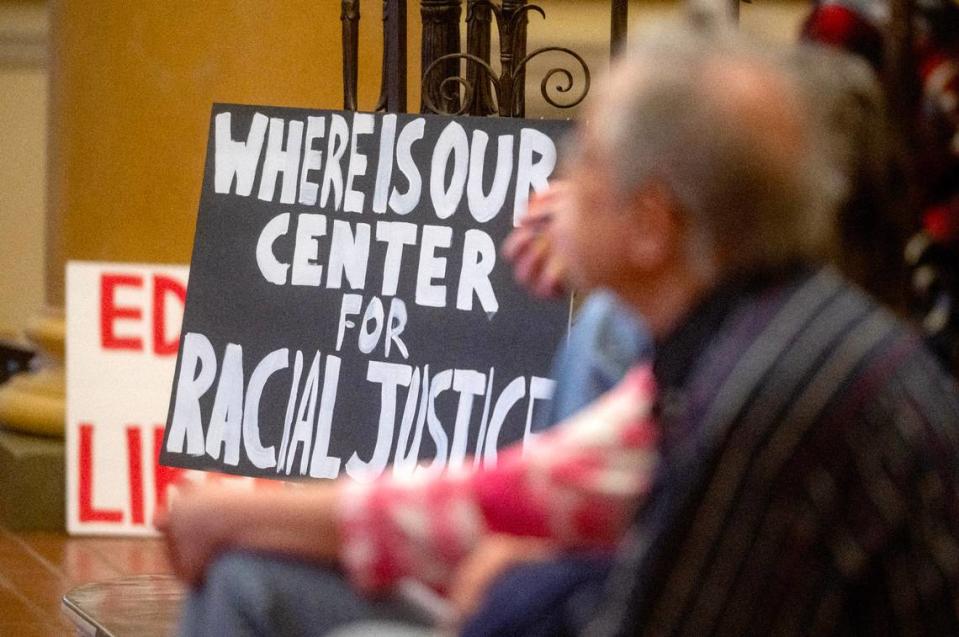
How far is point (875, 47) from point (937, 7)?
89 millimetres

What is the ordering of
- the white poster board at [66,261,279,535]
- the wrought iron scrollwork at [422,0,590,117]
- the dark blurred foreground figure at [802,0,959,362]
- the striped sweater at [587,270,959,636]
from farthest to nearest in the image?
1. the white poster board at [66,261,279,535]
2. the wrought iron scrollwork at [422,0,590,117]
3. the dark blurred foreground figure at [802,0,959,362]
4. the striped sweater at [587,270,959,636]

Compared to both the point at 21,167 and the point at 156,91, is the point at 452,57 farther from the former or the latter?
the point at 21,167

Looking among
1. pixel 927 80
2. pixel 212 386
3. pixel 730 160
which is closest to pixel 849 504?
pixel 730 160

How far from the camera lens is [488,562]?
148cm

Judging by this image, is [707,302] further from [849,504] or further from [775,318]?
[849,504]

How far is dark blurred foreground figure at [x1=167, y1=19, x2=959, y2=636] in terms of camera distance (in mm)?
1432

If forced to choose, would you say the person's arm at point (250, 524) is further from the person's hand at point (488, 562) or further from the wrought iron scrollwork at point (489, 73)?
the wrought iron scrollwork at point (489, 73)

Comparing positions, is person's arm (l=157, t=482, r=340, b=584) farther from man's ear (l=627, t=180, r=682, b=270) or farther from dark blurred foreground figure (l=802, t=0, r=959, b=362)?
dark blurred foreground figure (l=802, t=0, r=959, b=362)

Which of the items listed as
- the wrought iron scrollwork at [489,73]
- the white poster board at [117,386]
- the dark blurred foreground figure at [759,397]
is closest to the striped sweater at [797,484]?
the dark blurred foreground figure at [759,397]

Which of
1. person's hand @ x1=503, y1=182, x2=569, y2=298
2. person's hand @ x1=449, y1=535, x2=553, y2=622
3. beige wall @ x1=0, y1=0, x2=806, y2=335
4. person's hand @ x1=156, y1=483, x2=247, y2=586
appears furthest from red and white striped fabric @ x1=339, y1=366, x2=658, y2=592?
beige wall @ x1=0, y1=0, x2=806, y2=335

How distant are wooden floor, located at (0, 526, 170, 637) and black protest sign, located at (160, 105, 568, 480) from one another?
0.61m

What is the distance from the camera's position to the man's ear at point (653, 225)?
147 centimetres

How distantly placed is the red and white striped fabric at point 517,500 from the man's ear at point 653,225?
10 centimetres

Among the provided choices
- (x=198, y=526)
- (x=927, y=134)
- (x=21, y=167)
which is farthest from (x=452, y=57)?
(x=21, y=167)
